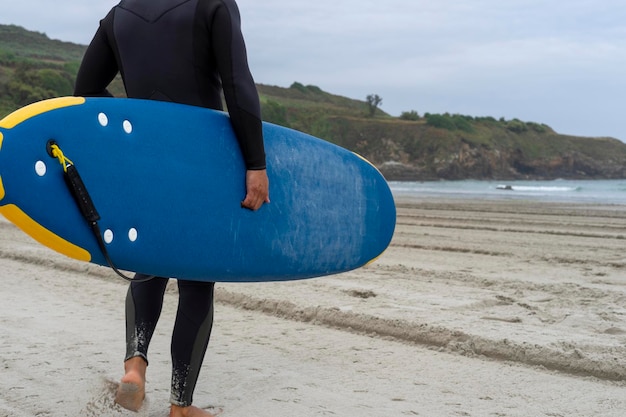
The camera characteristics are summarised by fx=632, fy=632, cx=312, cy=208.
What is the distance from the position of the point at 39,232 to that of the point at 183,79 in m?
0.69

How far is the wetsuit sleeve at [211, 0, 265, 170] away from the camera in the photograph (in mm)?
2020

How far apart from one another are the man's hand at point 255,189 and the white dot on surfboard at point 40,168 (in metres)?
0.62

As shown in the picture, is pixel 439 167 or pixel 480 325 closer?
pixel 480 325

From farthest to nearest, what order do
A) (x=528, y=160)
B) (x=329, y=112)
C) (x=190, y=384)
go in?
1. (x=329, y=112)
2. (x=528, y=160)
3. (x=190, y=384)

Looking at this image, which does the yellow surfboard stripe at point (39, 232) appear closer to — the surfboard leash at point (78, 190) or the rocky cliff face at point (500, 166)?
the surfboard leash at point (78, 190)

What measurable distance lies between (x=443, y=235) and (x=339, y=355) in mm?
5781

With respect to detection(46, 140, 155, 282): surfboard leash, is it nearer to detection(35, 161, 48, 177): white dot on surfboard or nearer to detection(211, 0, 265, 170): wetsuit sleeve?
detection(35, 161, 48, 177): white dot on surfboard

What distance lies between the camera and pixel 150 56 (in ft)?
6.89

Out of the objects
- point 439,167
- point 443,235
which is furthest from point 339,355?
point 439,167

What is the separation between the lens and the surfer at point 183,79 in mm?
2033

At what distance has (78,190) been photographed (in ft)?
6.12

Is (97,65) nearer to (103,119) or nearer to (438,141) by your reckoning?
(103,119)

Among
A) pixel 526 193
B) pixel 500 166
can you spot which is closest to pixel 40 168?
pixel 526 193

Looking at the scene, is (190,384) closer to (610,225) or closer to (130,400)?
(130,400)
